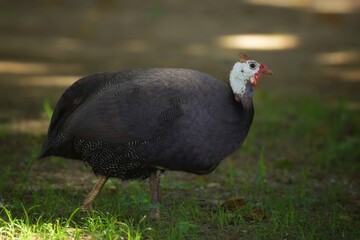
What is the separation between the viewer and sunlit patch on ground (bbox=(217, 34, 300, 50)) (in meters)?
9.92

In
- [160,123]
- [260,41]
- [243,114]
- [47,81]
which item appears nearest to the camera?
[160,123]

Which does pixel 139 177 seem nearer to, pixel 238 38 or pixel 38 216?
pixel 38 216

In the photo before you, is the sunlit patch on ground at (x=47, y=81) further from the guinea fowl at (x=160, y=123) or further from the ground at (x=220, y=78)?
the guinea fowl at (x=160, y=123)

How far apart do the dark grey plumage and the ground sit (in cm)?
29

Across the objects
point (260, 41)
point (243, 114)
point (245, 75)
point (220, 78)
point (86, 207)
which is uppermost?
point (245, 75)

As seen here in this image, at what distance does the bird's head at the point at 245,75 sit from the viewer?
4.36 m

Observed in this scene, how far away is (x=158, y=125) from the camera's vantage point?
13.6 ft

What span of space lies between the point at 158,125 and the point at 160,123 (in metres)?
0.02

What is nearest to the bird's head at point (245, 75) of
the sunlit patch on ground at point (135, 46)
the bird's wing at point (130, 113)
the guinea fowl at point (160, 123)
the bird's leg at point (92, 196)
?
the guinea fowl at point (160, 123)

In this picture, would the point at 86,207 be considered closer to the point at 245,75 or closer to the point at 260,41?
the point at 245,75

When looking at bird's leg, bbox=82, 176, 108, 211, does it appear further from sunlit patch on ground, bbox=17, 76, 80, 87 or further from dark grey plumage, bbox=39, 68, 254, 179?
sunlit patch on ground, bbox=17, 76, 80, 87

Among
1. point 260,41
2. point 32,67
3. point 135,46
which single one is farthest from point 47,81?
point 260,41

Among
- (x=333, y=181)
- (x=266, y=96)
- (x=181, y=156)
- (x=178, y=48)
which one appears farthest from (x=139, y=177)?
(x=178, y=48)

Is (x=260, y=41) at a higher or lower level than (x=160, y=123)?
lower
